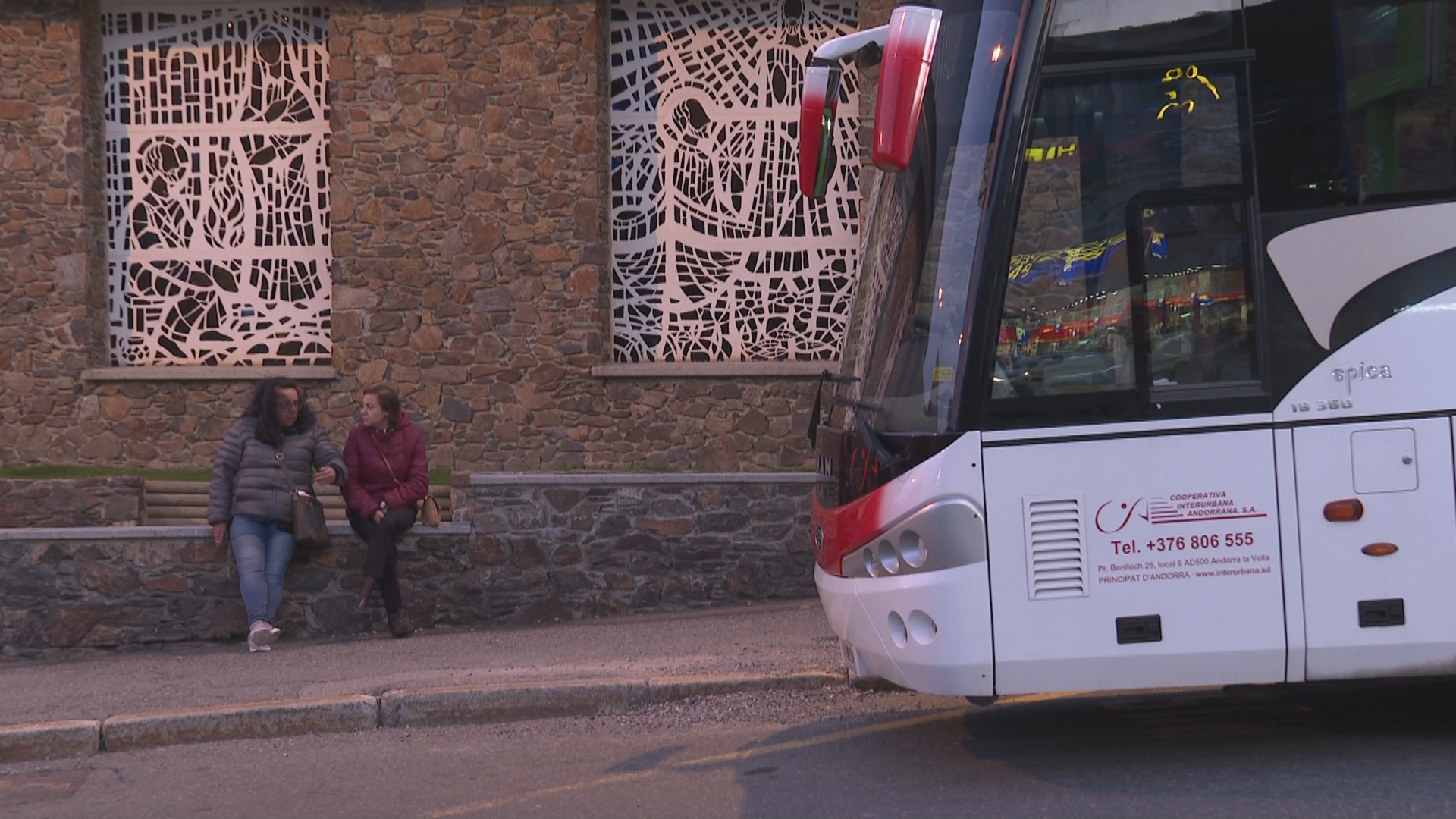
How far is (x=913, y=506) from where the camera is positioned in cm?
517

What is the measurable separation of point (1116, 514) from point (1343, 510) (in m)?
0.82

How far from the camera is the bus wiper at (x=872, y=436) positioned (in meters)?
5.31

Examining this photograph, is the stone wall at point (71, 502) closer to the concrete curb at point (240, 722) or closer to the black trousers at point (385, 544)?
the black trousers at point (385, 544)

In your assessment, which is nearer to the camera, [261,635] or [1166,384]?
[1166,384]

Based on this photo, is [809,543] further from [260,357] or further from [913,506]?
[260,357]

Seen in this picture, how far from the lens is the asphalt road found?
16.9 feet

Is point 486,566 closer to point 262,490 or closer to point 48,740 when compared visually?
point 262,490

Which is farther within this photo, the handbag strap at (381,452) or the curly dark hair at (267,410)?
the handbag strap at (381,452)

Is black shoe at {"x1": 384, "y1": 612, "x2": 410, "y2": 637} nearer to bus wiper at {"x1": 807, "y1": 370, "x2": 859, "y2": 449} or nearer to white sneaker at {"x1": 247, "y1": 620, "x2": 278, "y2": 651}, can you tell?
white sneaker at {"x1": 247, "y1": 620, "x2": 278, "y2": 651}

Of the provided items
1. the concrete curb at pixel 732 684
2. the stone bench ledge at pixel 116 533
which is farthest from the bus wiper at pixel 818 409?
the stone bench ledge at pixel 116 533

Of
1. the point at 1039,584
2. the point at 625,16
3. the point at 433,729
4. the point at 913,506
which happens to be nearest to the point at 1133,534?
the point at 1039,584

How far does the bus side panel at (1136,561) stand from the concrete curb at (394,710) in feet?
8.21

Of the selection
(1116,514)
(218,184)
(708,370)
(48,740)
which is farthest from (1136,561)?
(218,184)

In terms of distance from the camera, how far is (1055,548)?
513cm
